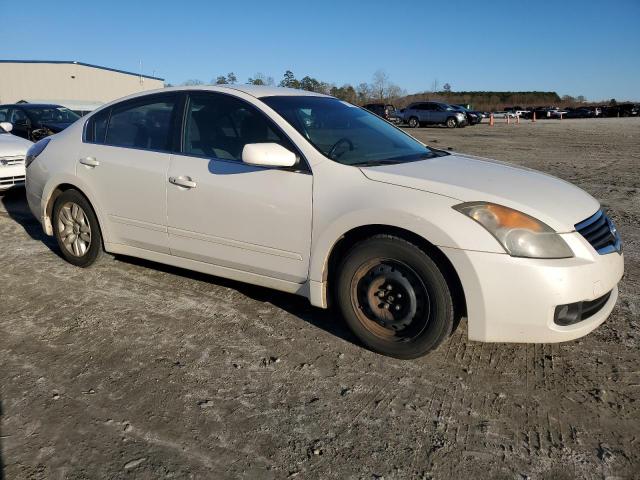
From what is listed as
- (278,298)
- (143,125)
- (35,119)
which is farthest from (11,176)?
(278,298)

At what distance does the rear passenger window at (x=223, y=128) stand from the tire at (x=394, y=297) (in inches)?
40.2

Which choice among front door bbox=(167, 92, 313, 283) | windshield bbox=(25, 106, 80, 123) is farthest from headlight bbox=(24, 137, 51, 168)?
windshield bbox=(25, 106, 80, 123)

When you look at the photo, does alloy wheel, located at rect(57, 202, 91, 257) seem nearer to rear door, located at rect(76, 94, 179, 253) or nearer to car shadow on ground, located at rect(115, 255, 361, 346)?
rear door, located at rect(76, 94, 179, 253)

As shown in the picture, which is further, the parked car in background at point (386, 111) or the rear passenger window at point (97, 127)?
the parked car in background at point (386, 111)

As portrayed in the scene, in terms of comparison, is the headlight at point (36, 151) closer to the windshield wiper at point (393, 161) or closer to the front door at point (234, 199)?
the front door at point (234, 199)

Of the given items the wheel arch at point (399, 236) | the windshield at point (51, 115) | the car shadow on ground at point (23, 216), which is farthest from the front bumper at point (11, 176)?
the wheel arch at point (399, 236)

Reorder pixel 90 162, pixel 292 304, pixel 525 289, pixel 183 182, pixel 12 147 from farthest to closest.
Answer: pixel 12 147 → pixel 90 162 → pixel 292 304 → pixel 183 182 → pixel 525 289

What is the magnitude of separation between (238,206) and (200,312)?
2.84 ft

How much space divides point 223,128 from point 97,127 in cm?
143

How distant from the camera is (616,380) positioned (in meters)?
2.96

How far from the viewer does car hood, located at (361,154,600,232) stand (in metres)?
2.96

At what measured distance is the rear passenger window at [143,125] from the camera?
164 inches

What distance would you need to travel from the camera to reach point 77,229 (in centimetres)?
482

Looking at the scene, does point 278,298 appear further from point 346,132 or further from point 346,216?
point 346,132
